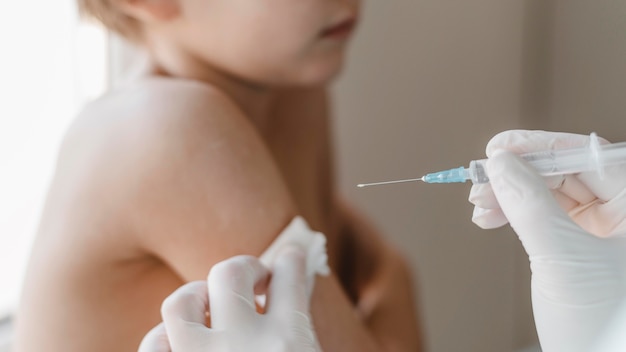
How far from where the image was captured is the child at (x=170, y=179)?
0.68 m

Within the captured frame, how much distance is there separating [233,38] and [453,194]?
297mm

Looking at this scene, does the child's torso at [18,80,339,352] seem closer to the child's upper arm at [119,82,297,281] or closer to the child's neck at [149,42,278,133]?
the child's upper arm at [119,82,297,281]

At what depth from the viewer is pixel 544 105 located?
0.66m

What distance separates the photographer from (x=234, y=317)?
579 mm

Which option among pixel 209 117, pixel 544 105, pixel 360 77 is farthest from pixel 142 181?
pixel 360 77

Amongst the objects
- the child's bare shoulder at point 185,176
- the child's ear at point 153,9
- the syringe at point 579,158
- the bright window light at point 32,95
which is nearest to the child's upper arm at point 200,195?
the child's bare shoulder at point 185,176

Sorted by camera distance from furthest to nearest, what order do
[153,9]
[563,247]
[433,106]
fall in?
[433,106]
[153,9]
[563,247]

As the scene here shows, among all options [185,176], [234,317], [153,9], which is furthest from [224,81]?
[234,317]

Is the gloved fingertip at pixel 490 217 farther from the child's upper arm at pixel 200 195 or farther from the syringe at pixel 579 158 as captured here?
the child's upper arm at pixel 200 195

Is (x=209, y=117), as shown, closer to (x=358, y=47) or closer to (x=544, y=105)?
(x=544, y=105)

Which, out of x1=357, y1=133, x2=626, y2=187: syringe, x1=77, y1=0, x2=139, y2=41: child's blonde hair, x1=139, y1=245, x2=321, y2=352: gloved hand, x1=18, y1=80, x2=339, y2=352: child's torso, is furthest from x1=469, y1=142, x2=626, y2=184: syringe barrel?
x1=77, y1=0, x2=139, y2=41: child's blonde hair

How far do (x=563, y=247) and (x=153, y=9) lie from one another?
51 cm

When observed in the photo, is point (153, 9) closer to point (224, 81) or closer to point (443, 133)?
point (224, 81)

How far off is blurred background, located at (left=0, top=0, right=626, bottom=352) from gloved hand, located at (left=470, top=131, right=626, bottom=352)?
2.1 inches
